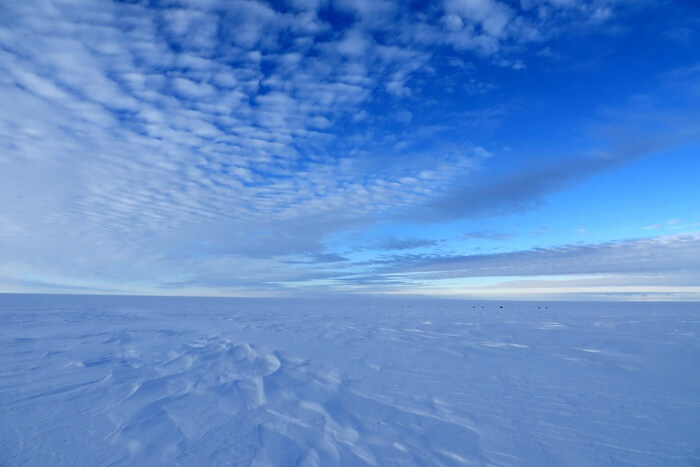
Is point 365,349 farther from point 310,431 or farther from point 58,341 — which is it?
point 58,341

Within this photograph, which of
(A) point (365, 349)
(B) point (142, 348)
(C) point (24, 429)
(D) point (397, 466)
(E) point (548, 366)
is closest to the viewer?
(D) point (397, 466)

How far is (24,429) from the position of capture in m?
4.88

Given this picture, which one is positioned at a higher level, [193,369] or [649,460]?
[193,369]

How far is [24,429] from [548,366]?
10827 millimetres

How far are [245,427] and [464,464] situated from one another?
307 centimetres

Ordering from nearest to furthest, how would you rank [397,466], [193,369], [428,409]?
1. [397,466]
2. [428,409]
3. [193,369]

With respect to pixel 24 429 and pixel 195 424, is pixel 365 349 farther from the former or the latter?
pixel 24 429

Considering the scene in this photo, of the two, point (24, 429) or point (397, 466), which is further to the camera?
point (24, 429)

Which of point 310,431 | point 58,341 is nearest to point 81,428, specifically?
point 310,431

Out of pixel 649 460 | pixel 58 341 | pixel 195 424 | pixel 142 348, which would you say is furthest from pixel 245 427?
pixel 58 341

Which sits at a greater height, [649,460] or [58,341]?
[58,341]

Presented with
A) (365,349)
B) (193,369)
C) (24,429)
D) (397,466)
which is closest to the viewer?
(397,466)

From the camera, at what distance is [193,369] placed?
825 centimetres

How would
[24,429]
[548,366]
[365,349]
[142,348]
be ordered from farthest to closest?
[365,349], [142,348], [548,366], [24,429]
